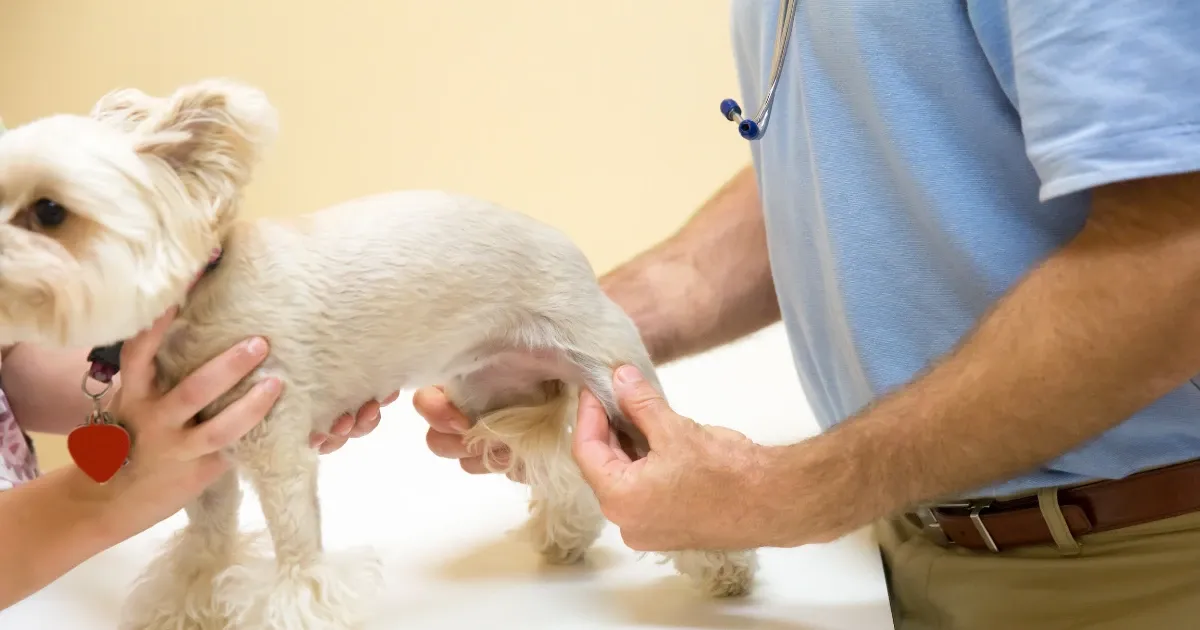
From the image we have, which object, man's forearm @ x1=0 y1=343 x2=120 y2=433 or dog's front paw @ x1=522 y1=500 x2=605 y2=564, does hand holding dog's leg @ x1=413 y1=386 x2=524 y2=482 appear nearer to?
dog's front paw @ x1=522 y1=500 x2=605 y2=564

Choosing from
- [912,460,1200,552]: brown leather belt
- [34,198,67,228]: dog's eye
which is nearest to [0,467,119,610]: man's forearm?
[34,198,67,228]: dog's eye

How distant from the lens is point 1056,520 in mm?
735

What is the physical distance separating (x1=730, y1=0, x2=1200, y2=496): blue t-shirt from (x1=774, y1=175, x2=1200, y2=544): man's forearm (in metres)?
0.04

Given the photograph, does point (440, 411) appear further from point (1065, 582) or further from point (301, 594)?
point (1065, 582)

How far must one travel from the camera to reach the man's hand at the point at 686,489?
28.3 inches

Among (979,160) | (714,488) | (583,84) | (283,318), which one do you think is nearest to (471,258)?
(283,318)

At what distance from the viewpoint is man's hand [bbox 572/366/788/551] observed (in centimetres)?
72

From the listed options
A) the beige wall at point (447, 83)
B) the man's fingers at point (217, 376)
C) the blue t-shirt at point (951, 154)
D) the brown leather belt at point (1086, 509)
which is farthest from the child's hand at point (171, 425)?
the beige wall at point (447, 83)

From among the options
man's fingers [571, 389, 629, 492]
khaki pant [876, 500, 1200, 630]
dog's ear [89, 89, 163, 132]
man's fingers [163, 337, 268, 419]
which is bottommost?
khaki pant [876, 500, 1200, 630]

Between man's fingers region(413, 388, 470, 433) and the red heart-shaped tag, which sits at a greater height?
the red heart-shaped tag

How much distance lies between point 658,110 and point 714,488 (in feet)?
4.11

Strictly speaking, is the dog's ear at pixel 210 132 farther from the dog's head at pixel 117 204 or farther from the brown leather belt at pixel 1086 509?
the brown leather belt at pixel 1086 509

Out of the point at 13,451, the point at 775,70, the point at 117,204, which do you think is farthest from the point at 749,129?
the point at 13,451

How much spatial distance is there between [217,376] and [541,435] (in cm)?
35
